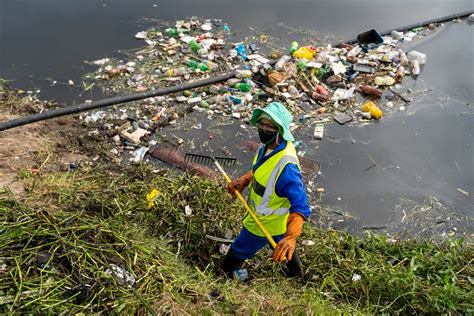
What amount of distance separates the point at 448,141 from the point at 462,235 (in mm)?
1648

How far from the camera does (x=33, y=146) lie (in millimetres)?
4531

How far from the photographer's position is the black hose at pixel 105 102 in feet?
15.2

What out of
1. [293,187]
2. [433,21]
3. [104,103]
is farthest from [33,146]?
[433,21]

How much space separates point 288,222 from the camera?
106 inches

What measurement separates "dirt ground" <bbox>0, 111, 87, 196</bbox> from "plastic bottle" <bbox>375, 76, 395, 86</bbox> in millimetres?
4349

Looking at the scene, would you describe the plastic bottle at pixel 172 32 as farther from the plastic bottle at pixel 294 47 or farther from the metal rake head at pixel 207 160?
the metal rake head at pixel 207 160

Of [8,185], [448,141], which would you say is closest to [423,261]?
[448,141]

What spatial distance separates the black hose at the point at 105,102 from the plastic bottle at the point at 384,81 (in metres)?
2.22

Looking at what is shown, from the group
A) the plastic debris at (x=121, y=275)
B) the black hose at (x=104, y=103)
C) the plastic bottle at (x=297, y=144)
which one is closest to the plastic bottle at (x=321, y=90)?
the plastic bottle at (x=297, y=144)

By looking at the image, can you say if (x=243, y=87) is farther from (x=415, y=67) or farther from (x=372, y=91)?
(x=415, y=67)

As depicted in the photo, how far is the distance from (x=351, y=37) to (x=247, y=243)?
5.51m

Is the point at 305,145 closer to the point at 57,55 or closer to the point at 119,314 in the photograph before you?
the point at 119,314

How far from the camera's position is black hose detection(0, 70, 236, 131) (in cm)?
464

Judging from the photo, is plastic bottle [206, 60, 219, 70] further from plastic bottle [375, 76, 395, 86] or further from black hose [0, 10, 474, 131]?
plastic bottle [375, 76, 395, 86]
